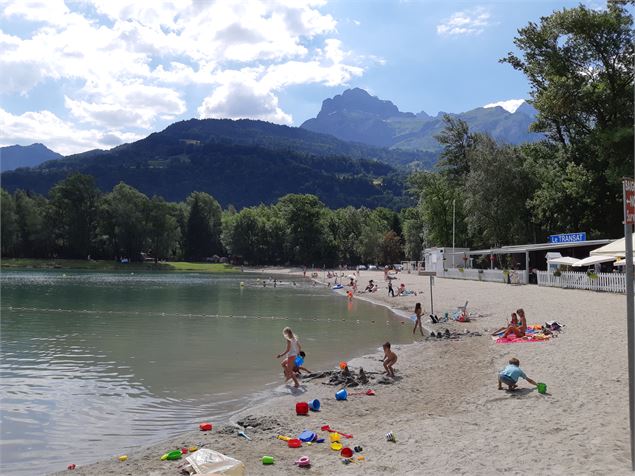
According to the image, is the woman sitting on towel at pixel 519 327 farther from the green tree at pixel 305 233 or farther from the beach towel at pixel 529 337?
the green tree at pixel 305 233

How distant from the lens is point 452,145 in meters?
68.2

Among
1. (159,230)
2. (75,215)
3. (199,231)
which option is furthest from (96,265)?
(199,231)

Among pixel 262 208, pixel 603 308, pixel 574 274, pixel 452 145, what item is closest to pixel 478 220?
pixel 452 145

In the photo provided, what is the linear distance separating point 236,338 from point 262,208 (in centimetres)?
12461

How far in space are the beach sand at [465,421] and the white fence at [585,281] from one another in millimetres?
13482

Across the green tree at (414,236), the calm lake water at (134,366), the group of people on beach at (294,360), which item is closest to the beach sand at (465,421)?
the group of people on beach at (294,360)

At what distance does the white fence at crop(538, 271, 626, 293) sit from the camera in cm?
2804

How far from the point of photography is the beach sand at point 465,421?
273 inches

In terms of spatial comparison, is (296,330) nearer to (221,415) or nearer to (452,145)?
(221,415)

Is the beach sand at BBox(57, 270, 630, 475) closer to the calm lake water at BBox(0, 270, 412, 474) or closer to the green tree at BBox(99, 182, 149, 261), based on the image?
the calm lake water at BBox(0, 270, 412, 474)

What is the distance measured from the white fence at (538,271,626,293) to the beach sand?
13.5m

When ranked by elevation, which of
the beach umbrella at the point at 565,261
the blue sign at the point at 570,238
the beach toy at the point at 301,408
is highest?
the blue sign at the point at 570,238

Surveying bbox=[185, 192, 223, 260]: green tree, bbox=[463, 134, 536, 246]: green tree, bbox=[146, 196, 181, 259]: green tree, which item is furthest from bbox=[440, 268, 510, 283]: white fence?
bbox=[185, 192, 223, 260]: green tree

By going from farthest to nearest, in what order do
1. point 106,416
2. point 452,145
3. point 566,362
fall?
1. point 452,145
2. point 566,362
3. point 106,416
